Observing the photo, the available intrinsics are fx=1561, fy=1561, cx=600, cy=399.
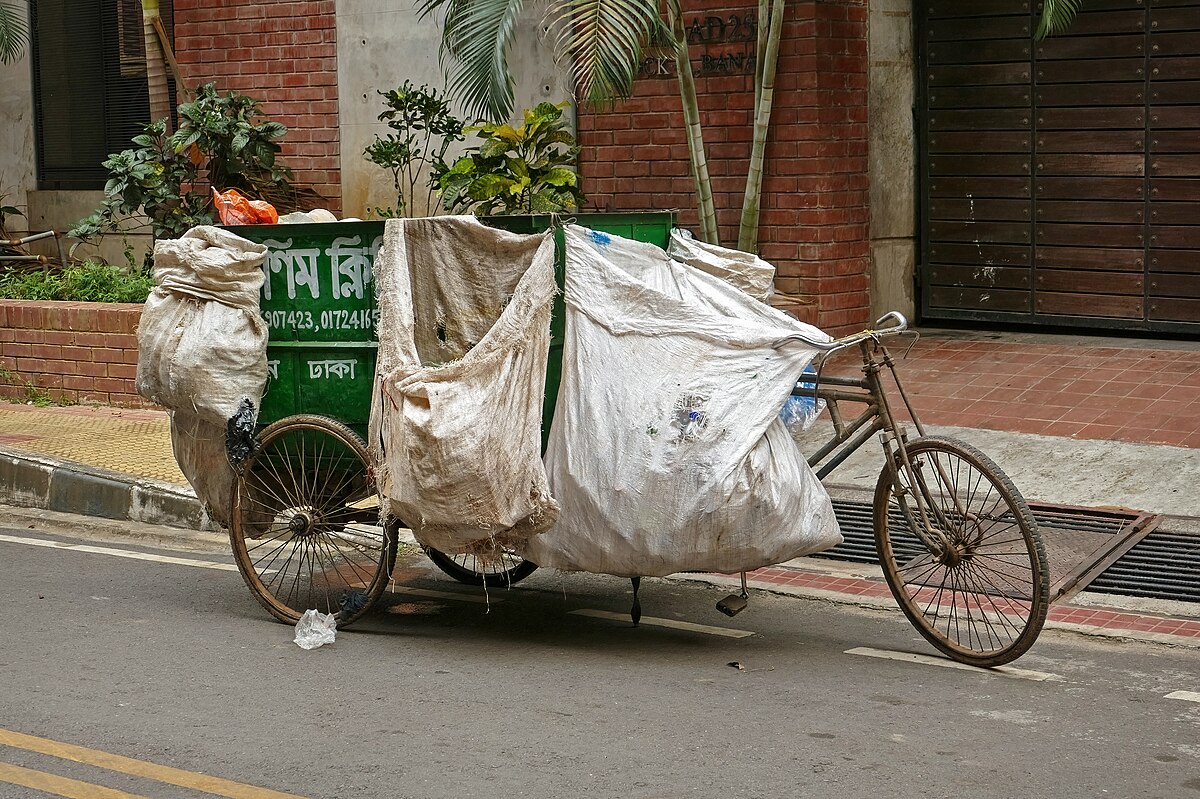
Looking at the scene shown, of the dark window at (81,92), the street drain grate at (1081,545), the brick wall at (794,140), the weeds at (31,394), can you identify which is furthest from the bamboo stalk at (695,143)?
the dark window at (81,92)

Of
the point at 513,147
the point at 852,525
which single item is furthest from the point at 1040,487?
the point at 513,147

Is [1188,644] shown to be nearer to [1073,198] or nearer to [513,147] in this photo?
[1073,198]

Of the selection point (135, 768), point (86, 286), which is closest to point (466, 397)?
point (135, 768)

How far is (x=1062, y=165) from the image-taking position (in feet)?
36.5

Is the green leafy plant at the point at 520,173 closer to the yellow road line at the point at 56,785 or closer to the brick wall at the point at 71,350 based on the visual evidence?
the brick wall at the point at 71,350

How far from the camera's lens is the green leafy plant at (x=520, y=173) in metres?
11.1

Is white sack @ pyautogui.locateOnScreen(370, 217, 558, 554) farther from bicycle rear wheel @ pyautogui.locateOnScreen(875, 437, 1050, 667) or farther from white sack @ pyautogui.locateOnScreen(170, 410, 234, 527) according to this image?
bicycle rear wheel @ pyautogui.locateOnScreen(875, 437, 1050, 667)

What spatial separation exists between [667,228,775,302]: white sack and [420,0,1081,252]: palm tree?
9.22 feet

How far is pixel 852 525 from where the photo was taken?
26.4 ft

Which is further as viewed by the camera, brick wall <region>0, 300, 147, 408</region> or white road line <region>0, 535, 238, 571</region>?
brick wall <region>0, 300, 147, 408</region>

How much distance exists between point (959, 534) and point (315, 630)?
2562 mm

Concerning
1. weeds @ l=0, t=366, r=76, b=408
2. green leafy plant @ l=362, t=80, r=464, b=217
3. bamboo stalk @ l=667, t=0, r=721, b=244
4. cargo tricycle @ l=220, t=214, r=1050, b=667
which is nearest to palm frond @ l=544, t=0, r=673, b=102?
bamboo stalk @ l=667, t=0, r=721, b=244

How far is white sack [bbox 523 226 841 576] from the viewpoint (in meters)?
5.69

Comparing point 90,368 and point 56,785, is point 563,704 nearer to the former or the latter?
A: point 56,785
